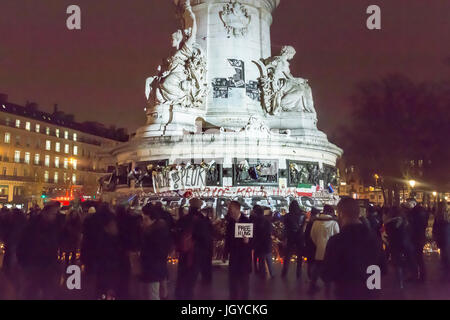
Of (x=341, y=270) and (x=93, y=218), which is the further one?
(x=93, y=218)

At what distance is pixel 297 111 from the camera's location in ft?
85.1

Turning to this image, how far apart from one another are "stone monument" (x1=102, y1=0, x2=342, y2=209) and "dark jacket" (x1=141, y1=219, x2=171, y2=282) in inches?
512

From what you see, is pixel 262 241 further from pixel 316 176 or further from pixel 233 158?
pixel 316 176

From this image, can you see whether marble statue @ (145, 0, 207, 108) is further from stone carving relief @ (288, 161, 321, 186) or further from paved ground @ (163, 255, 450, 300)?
paved ground @ (163, 255, 450, 300)

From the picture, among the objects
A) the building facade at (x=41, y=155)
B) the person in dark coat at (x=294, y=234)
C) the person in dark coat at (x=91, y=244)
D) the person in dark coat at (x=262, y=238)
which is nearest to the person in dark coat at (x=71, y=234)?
the person in dark coat at (x=91, y=244)

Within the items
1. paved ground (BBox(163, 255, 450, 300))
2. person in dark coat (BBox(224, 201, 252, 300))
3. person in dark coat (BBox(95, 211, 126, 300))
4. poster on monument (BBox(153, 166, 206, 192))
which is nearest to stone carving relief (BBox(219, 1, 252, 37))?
poster on monument (BBox(153, 166, 206, 192))

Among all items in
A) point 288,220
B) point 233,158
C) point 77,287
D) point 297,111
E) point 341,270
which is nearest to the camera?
point 341,270

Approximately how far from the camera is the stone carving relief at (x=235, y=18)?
85.9ft

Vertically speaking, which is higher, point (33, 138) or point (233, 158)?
point (33, 138)

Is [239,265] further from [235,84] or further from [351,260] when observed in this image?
[235,84]

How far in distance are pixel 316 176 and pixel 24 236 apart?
17.3 m

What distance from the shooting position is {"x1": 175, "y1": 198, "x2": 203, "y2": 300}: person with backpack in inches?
328

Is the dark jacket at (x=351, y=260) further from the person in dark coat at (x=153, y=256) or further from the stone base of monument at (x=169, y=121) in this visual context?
the stone base of monument at (x=169, y=121)
